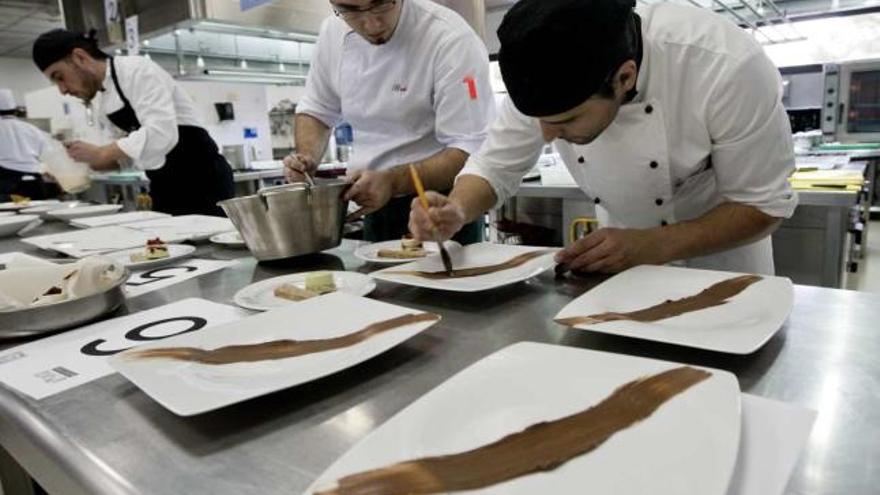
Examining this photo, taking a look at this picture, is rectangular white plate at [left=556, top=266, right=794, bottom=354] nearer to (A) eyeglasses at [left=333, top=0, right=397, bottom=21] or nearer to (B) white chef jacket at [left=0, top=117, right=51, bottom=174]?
(A) eyeglasses at [left=333, top=0, right=397, bottom=21]

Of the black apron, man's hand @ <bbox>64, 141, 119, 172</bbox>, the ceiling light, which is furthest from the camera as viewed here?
the ceiling light

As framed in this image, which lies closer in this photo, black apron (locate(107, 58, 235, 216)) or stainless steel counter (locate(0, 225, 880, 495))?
stainless steel counter (locate(0, 225, 880, 495))

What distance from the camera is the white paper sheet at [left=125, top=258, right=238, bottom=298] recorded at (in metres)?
1.22

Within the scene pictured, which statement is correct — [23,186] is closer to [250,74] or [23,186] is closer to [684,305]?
[250,74]

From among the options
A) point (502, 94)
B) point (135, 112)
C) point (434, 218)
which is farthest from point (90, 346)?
point (502, 94)

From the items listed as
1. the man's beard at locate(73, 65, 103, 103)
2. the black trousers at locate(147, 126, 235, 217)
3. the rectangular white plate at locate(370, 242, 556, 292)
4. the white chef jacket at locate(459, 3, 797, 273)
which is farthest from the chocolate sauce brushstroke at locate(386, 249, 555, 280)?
the man's beard at locate(73, 65, 103, 103)

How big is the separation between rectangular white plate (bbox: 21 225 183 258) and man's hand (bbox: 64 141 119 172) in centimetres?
49

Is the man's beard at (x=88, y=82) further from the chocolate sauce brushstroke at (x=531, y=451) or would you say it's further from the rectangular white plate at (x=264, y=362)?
the chocolate sauce brushstroke at (x=531, y=451)

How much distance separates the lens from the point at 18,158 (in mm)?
5402

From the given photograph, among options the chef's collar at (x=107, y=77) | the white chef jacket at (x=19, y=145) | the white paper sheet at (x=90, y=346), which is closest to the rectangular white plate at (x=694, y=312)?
the white paper sheet at (x=90, y=346)

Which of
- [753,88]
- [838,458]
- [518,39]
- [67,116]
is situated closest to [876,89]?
[753,88]

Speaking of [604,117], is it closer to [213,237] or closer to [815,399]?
[815,399]

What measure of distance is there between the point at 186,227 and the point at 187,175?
0.92 m

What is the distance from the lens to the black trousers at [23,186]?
16.9ft
